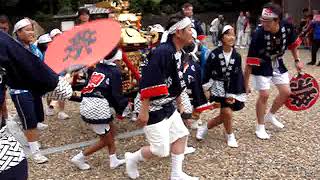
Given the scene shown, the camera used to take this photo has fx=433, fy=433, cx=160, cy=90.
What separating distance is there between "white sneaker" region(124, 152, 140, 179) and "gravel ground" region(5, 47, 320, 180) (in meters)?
0.12

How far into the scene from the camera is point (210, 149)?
4.68 metres

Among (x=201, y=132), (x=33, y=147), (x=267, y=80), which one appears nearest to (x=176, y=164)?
(x=201, y=132)

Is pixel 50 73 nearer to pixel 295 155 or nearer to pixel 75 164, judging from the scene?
pixel 75 164

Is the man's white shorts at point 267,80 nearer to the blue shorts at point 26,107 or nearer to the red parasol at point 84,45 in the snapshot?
the blue shorts at point 26,107

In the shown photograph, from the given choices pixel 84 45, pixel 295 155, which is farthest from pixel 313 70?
pixel 84 45

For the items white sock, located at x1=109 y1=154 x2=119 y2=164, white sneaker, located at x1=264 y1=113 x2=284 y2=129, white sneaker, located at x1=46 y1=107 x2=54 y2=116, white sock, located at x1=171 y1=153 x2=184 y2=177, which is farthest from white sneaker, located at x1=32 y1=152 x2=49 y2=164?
white sneaker, located at x1=264 y1=113 x2=284 y2=129

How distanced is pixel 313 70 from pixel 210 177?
7247mm

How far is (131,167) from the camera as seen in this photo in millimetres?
3855

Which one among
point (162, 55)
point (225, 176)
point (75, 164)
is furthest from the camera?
point (75, 164)

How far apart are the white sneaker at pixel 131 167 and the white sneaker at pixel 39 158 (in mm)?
1125

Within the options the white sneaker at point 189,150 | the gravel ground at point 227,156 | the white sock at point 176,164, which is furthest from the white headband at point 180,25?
the white sneaker at point 189,150

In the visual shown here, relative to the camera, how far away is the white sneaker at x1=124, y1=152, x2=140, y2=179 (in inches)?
151

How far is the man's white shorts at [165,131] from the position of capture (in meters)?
A: 3.47

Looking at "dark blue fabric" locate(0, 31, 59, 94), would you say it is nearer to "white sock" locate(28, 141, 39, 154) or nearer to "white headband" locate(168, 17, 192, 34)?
"white headband" locate(168, 17, 192, 34)
